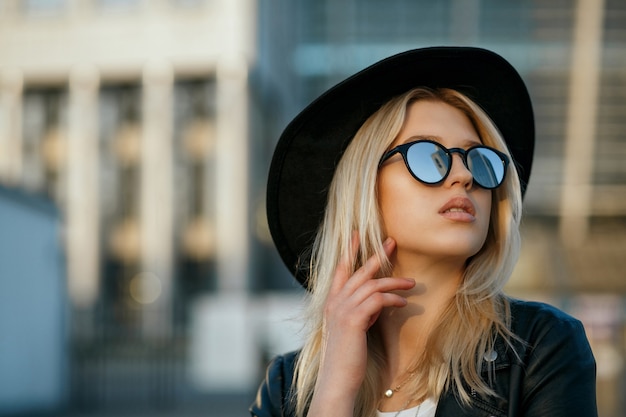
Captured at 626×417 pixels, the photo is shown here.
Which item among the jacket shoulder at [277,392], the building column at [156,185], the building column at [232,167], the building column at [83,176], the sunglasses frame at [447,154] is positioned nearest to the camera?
the sunglasses frame at [447,154]

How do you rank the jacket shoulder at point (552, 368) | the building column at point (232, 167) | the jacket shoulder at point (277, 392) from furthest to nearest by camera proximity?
the building column at point (232, 167) → the jacket shoulder at point (277, 392) → the jacket shoulder at point (552, 368)

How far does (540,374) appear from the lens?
167cm

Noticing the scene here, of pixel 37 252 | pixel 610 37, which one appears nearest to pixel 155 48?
pixel 610 37

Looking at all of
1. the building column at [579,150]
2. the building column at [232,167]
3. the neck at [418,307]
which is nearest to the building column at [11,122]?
the building column at [232,167]

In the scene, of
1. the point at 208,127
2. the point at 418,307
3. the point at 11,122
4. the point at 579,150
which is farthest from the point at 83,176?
the point at 418,307

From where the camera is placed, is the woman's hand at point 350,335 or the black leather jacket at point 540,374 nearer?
the black leather jacket at point 540,374

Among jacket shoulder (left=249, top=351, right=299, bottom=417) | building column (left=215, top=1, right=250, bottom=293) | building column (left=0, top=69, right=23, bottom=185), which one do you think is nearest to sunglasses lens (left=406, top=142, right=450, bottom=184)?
jacket shoulder (left=249, top=351, right=299, bottom=417)

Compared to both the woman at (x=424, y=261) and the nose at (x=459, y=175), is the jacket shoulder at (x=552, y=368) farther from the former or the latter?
the nose at (x=459, y=175)

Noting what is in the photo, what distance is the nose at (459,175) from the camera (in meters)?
1.82

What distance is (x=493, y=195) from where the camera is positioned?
6.52 ft

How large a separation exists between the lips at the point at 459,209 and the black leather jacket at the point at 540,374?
22 centimetres

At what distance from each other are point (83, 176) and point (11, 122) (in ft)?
14.4

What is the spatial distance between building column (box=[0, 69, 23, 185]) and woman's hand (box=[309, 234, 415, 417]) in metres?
41.6

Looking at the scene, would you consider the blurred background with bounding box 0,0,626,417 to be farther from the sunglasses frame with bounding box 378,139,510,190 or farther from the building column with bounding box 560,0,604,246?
the sunglasses frame with bounding box 378,139,510,190
